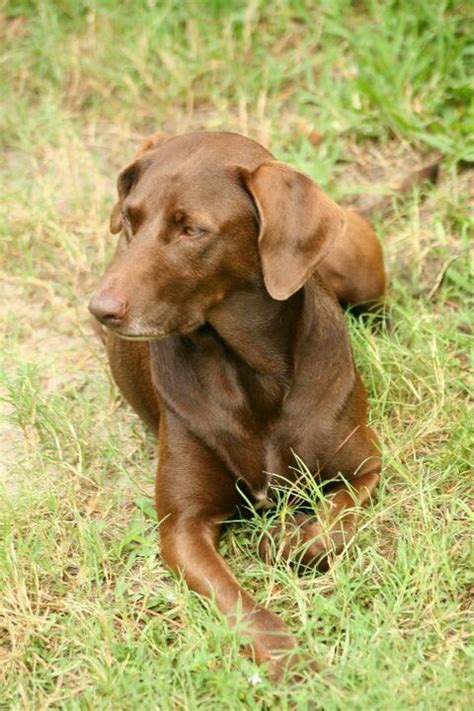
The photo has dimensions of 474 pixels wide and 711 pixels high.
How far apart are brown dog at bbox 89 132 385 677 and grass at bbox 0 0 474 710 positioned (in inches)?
5.2

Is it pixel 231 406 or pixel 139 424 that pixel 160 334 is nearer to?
pixel 231 406

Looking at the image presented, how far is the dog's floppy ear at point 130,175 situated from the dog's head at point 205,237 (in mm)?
143

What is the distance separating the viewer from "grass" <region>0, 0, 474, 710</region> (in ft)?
11.7

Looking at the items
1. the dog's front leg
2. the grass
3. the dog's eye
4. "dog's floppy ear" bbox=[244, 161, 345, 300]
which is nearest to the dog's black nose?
the dog's eye

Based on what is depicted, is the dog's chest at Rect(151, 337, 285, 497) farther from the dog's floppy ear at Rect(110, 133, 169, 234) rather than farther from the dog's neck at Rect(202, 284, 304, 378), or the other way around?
the dog's floppy ear at Rect(110, 133, 169, 234)

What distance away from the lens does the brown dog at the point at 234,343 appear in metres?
3.72

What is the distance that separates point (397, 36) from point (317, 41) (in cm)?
57

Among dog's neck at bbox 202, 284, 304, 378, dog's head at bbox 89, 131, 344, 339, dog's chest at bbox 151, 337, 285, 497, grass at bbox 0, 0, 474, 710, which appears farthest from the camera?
dog's chest at bbox 151, 337, 285, 497

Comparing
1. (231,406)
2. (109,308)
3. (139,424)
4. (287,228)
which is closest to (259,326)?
(231,406)

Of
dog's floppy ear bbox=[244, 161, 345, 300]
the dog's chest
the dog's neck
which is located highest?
dog's floppy ear bbox=[244, 161, 345, 300]

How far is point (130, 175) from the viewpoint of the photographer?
13.4 ft

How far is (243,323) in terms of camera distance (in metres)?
3.97

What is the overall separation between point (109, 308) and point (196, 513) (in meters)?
0.80

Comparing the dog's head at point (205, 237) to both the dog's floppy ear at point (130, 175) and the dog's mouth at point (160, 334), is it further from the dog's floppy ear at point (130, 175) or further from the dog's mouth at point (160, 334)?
the dog's floppy ear at point (130, 175)
